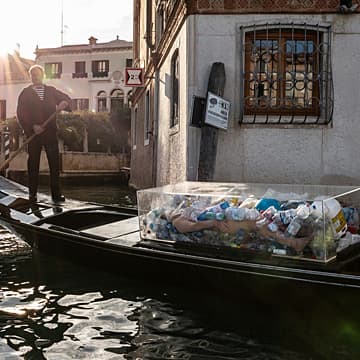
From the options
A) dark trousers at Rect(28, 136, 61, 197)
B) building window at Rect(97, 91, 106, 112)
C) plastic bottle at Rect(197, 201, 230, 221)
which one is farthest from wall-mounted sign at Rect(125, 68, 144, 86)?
building window at Rect(97, 91, 106, 112)

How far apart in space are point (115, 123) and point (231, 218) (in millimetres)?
25734

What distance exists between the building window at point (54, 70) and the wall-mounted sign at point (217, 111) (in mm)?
31172

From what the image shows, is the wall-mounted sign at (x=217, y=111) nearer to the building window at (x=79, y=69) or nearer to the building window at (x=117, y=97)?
the building window at (x=117, y=97)

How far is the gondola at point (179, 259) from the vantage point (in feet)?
8.77

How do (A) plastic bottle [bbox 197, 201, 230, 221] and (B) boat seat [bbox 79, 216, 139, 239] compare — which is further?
(B) boat seat [bbox 79, 216, 139, 239]

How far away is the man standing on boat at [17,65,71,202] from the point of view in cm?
552

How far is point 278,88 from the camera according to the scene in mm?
6000

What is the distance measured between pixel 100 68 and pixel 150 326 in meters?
33.2

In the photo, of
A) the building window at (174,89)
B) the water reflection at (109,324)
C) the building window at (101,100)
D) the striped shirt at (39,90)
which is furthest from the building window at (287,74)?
the building window at (101,100)

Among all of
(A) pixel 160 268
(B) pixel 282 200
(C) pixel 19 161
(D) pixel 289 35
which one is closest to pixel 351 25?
(D) pixel 289 35

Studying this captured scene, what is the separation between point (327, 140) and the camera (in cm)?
601

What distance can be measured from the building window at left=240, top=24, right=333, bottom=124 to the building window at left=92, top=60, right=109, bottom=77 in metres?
29.1

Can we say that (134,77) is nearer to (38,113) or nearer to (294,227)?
(38,113)

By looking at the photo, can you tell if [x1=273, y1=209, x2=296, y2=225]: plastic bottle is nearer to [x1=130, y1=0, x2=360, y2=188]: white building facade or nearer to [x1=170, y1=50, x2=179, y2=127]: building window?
[x1=130, y1=0, x2=360, y2=188]: white building facade
